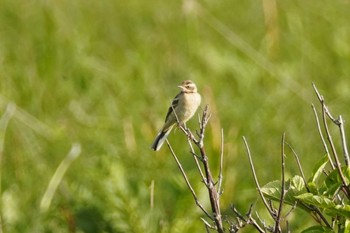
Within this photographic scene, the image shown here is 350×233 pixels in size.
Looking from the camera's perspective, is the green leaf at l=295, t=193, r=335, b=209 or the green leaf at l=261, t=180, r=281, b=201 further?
the green leaf at l=261, t=180, r=281, b=201

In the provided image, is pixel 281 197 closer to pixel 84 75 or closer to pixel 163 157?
pixel 163 157

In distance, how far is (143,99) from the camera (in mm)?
6688

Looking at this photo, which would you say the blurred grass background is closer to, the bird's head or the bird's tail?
the bird's tail

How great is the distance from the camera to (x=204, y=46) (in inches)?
296

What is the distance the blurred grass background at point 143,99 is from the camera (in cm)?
493

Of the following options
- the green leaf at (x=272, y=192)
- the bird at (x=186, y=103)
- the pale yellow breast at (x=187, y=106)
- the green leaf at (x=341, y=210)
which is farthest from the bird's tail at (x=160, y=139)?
the green leaf at (x=341, y=210)

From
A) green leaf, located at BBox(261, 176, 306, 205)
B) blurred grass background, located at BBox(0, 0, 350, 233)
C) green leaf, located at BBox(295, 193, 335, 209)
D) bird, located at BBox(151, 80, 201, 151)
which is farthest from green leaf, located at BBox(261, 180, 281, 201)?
blurred grass background, located at BBox(0, 0, 350, 233)

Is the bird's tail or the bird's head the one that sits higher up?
the bird's head

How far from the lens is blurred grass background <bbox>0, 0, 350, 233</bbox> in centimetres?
493

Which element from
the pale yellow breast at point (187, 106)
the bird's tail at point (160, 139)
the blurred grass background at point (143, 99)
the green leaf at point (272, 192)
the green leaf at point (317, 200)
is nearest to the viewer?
the green leaf at point (317, 200)

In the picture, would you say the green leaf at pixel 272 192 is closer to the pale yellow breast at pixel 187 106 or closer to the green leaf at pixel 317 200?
the green leaf at pixel 317 200

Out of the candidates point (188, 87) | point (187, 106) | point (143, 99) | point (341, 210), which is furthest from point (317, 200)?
point (143, 99)

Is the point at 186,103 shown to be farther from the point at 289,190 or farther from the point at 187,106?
the point at 289,190

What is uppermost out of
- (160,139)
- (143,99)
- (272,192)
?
(272,192)
